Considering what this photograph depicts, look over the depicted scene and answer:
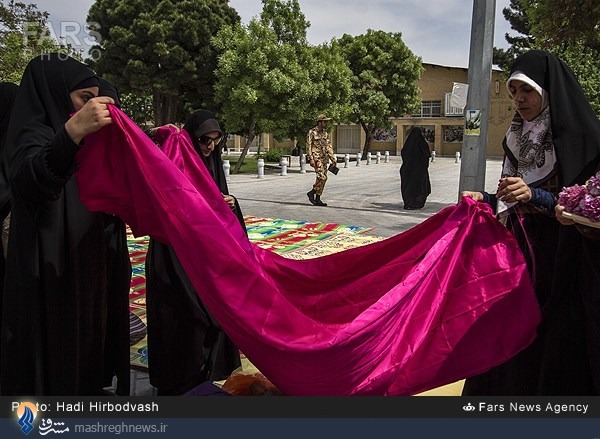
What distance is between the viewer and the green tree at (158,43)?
2136 cm

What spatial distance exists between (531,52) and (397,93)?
32823 millimetres

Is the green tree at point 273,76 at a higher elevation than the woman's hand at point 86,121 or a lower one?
higher

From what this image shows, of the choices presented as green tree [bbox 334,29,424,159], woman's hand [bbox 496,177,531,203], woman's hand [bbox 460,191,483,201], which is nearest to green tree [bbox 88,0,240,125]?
green tree [bbox 334,29,424,159]

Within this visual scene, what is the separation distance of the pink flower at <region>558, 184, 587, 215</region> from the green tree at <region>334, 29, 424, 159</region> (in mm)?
30665

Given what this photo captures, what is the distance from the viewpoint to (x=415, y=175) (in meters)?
11.8

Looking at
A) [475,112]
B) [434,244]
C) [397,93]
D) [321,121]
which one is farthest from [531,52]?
[397,93]

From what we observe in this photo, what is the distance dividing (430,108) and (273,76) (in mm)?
26733

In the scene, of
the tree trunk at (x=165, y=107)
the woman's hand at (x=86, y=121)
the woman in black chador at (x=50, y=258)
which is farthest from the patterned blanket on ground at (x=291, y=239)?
the tree trunk at (x=165, y=107)

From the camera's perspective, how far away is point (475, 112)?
283 inches

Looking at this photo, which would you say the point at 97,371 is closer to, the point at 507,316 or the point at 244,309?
the point at 244,309

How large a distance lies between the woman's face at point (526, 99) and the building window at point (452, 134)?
41.5m

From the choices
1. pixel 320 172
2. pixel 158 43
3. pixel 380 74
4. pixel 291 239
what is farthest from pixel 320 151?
pixel 380 74

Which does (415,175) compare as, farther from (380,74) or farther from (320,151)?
(380,74)

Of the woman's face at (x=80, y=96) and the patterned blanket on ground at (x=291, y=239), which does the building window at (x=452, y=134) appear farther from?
the woman's face at (x=80, y=96)
